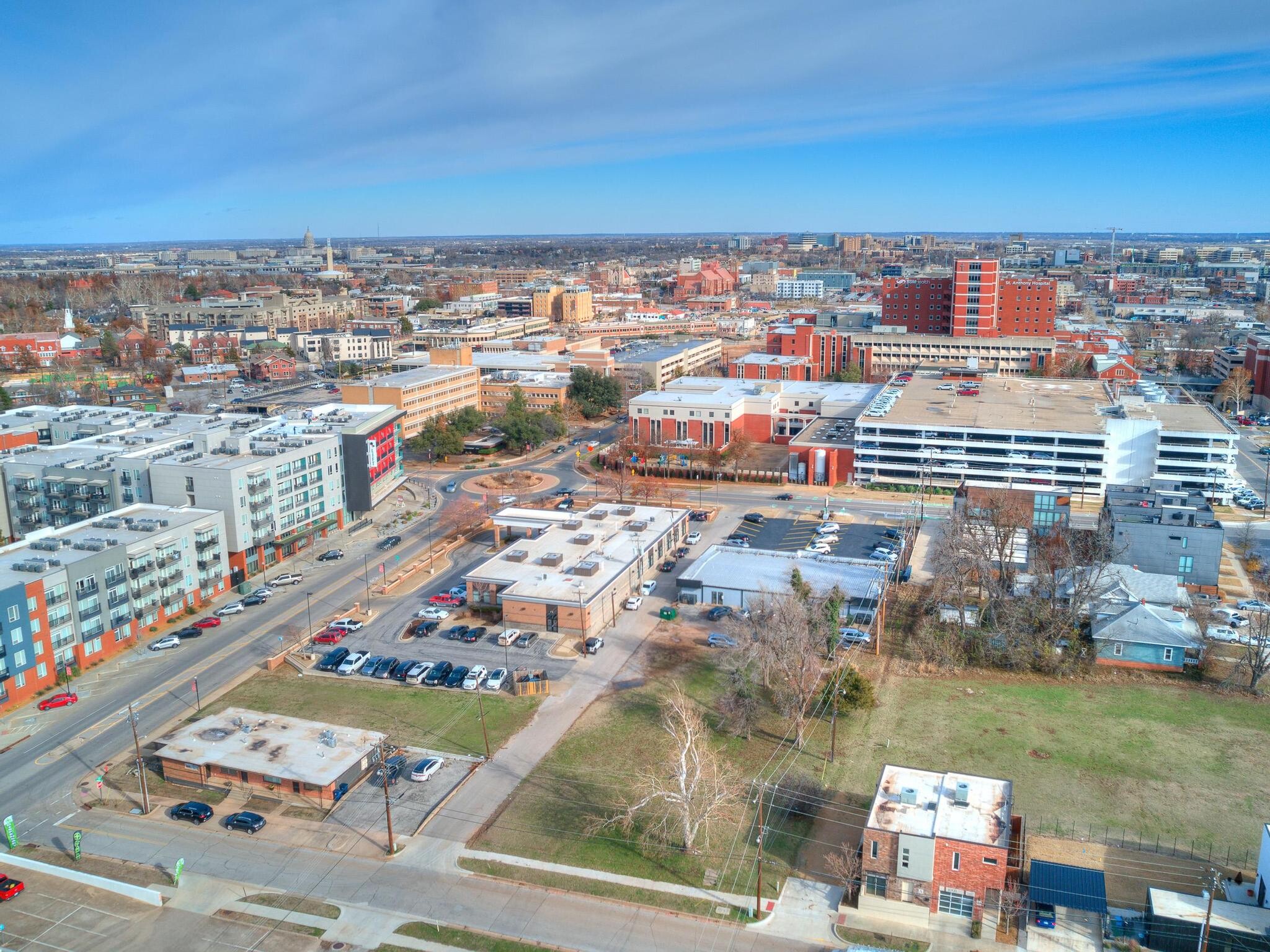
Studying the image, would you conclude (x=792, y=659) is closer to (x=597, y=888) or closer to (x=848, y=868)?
(x=848, y=868)

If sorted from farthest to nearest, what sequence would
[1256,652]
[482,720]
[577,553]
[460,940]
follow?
[577,553], [1256,652], [482,720], [460,940]

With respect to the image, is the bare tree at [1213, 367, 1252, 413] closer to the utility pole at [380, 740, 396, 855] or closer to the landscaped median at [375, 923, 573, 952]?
the utility pole at [380, 740, 396, 855]

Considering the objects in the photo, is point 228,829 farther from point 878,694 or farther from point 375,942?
point 878,694

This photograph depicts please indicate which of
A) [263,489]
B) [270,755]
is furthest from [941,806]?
[263,489]

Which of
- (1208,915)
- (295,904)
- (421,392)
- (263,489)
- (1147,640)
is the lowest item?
(295,904)

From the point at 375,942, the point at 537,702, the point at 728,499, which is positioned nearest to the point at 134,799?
the point at 375,942
